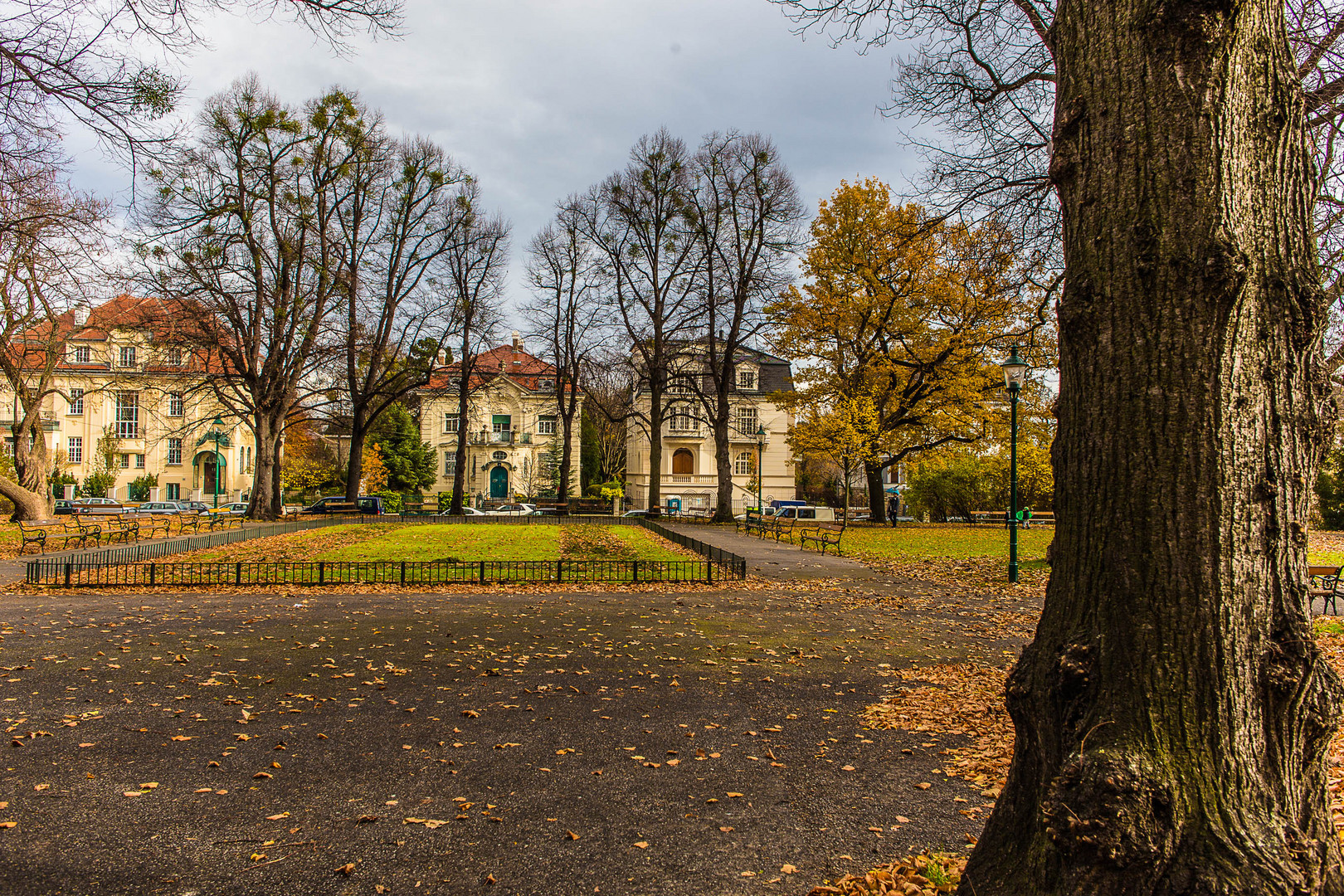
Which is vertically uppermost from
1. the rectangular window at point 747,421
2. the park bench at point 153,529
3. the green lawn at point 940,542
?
the rectangular window at point 747,421

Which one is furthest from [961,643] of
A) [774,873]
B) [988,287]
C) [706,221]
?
[706,221]

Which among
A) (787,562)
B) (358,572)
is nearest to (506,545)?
(358,572)

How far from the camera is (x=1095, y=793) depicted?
2.42 m

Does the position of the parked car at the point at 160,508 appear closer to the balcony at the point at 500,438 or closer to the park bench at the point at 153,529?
the park bench at the point at 153,529

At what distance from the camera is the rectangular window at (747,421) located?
51.5 m

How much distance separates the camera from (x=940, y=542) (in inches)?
908

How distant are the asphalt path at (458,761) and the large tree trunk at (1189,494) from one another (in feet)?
5.30

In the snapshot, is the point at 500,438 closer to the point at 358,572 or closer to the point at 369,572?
the point at 369,572

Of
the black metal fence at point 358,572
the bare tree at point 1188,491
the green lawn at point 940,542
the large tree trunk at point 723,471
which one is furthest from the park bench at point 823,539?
the bare tree at point 1188,491

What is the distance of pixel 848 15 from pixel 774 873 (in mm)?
6916

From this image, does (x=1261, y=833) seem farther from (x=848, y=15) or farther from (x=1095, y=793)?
(x=848, y=15)

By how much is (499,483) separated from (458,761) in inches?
2106

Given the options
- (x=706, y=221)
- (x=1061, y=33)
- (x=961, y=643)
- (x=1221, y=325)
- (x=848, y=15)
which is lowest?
(x=961, y=643)

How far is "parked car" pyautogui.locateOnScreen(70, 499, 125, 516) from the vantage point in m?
35.9
